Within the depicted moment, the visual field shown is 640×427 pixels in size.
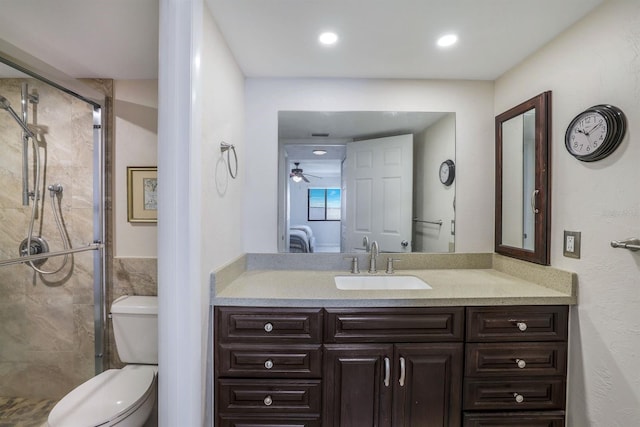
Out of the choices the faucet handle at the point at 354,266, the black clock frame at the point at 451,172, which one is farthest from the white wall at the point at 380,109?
the faucet handle at the point at 354,266

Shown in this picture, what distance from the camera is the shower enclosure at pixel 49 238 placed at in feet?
5.90

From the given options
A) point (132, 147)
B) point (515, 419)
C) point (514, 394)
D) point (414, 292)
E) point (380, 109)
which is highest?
point (380, 109)

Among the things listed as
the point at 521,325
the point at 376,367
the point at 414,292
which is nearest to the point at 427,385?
the point at 376,367

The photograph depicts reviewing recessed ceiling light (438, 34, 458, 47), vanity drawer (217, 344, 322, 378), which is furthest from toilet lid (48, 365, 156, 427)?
recessed ceiling light (438, 34, 458, 47)

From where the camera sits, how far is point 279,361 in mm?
1296

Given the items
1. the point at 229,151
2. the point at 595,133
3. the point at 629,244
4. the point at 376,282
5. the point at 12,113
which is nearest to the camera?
the point at 629,244

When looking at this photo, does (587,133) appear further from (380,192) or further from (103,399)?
(103,399)

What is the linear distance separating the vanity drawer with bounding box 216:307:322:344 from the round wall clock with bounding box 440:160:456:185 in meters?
1.29

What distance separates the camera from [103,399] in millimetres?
1347

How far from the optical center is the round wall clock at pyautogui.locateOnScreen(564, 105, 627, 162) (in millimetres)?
1122

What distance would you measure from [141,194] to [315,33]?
1.47 meters

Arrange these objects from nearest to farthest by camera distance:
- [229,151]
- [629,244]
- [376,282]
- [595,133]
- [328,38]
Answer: [629,244]
[595,133]
[328,38]
[229,151]
[376,282]

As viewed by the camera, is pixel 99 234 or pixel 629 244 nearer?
pixel 629 244

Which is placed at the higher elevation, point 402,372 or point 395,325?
point 395,325
